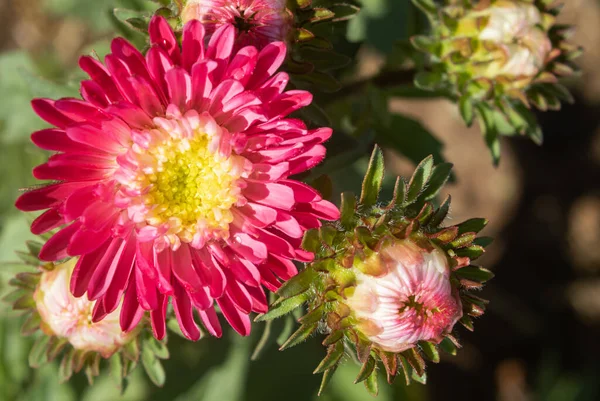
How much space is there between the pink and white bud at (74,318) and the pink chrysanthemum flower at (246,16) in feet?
3.41

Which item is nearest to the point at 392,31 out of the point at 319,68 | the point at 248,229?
the point at 319,68

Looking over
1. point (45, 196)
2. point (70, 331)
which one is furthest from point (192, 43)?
point (70, 331)

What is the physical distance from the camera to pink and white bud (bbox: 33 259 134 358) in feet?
8.27

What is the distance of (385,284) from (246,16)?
1.01m

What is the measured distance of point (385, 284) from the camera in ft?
7.23

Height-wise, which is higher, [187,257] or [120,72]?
[120,72]

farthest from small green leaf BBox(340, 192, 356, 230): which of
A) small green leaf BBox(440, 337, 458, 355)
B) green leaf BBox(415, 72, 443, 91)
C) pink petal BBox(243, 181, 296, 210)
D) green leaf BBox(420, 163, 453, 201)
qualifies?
green leaf BBox(415, 72, 443, 91)

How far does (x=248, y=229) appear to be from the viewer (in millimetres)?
2285

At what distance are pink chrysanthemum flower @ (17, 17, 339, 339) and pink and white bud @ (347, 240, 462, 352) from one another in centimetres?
24

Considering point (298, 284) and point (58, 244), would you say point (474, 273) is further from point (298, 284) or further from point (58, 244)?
point (58, 244)

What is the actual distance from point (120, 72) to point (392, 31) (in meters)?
2.28

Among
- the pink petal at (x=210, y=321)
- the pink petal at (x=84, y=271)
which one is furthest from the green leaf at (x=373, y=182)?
the pink petal at (x=84, y=271)

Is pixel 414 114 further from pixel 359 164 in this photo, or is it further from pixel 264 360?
pixel 264 360

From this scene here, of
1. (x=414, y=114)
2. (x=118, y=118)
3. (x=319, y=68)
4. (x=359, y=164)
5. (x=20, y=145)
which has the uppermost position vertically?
(x=118, y=118)
